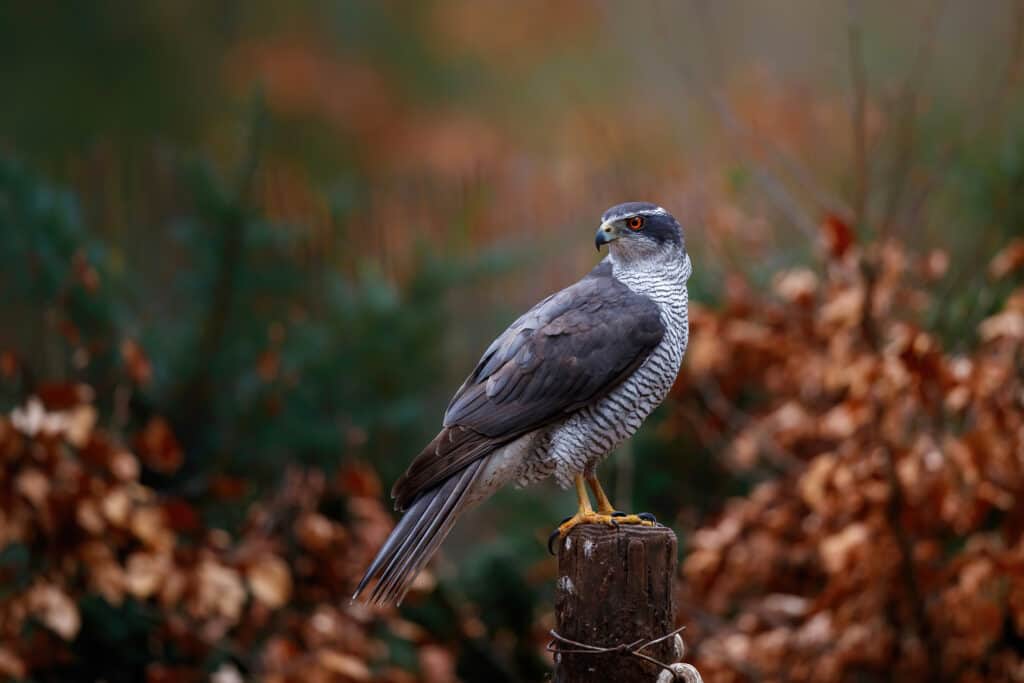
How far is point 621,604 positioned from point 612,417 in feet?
1.56

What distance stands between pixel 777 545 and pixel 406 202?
10.5 feet

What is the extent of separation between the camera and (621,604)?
240cm

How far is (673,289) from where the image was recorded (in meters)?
2.87

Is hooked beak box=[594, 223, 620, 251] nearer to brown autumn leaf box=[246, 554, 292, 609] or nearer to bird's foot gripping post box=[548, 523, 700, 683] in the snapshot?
bird's foot gripping post box=[548, 523, 700, 683]

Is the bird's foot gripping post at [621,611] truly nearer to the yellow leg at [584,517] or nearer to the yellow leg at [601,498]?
the yellow leg at [584,517]

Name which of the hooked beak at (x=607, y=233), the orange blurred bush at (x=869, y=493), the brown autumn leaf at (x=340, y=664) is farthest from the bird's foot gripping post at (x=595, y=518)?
the brown autumn leaf at (x=340, y=664)

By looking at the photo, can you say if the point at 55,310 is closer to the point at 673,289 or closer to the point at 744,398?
the point at 673,289

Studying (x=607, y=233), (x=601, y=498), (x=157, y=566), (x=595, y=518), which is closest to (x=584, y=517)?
(x=595, y=518)

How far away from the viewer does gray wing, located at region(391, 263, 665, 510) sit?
264 centimetres

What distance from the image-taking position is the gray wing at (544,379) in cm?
264

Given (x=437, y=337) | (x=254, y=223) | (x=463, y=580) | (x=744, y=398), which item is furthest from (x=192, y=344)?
(x=744, y=398)

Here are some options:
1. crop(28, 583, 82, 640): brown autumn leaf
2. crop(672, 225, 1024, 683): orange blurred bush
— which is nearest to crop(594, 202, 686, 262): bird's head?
crop(672, 225, 1024, 683): orange blurred bush

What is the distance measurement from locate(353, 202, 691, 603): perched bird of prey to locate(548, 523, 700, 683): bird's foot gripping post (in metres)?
0.27

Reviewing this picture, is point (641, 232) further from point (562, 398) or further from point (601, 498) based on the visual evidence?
point (601, 498)
